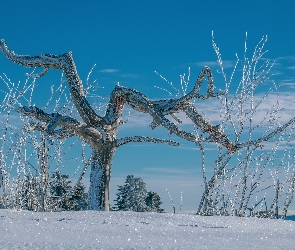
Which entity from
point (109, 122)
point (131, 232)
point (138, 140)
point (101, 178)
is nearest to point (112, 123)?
point (109, 122)

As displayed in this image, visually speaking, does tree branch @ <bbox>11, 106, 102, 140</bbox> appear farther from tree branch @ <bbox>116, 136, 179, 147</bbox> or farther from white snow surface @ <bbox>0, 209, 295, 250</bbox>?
white snow surface @ <bbox>0, 209, 295, 250</bbox>

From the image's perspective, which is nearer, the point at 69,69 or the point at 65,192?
the point at 69,69

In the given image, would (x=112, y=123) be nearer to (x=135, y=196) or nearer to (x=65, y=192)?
(x=65, y=192)

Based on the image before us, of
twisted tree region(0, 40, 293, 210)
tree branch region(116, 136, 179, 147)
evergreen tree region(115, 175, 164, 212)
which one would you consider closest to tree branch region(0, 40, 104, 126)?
twisted tree region(0, 40, 293, 210)

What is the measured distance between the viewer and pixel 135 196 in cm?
1484

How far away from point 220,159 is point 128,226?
4731 mm

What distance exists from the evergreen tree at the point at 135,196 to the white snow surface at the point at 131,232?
11.0 m

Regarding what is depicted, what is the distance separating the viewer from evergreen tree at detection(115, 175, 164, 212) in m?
14.8

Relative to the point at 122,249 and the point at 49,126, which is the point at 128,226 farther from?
the point at 49,126

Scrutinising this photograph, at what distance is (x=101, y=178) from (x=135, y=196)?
8.37m

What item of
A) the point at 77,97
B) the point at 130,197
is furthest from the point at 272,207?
the point at 130,197

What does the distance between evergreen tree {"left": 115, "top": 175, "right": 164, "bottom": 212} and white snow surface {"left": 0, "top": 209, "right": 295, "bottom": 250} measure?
11.0 metres

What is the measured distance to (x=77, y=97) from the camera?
22.6 ft

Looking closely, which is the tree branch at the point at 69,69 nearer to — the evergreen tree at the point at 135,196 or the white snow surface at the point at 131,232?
Answer: the white snow surface at the point at 131,232
